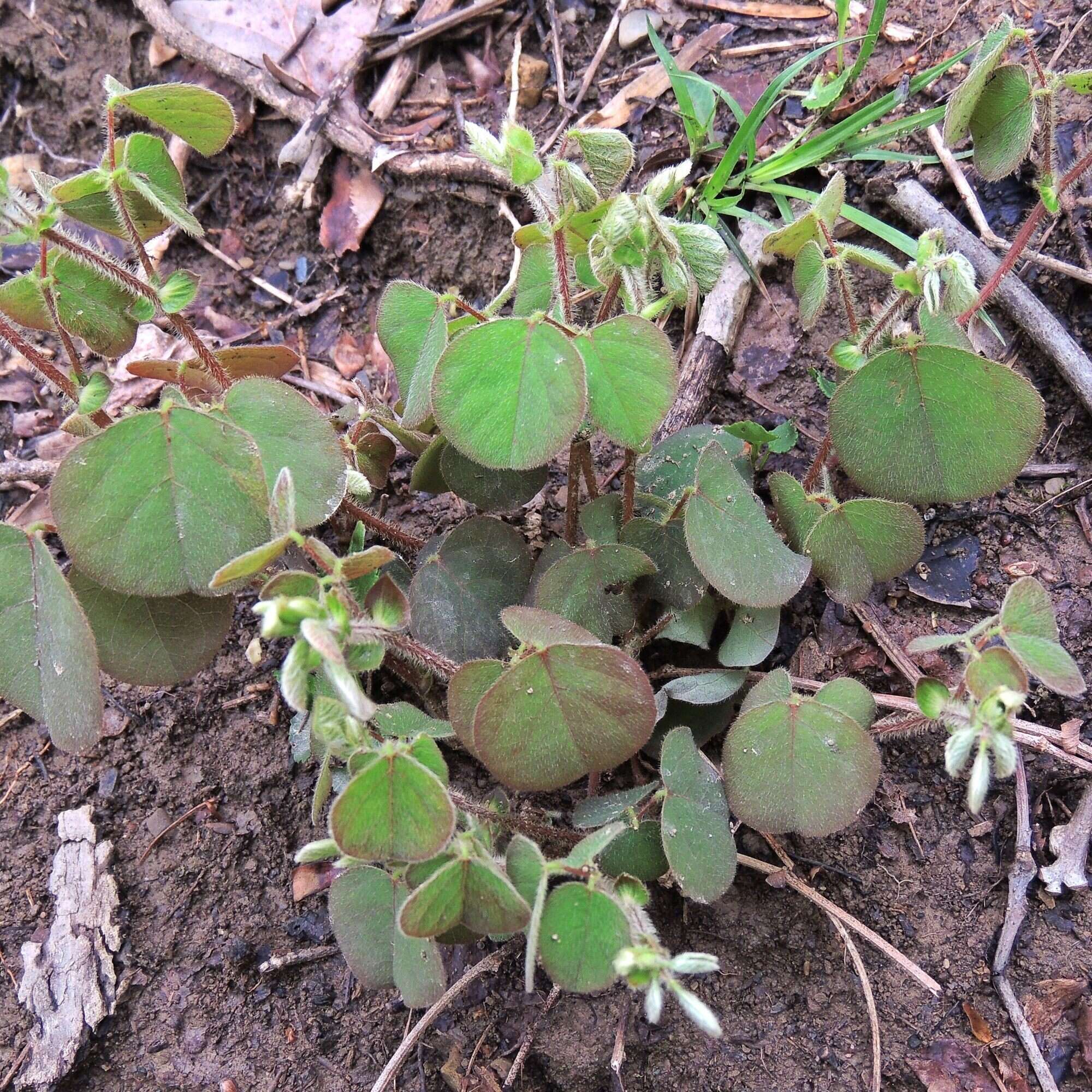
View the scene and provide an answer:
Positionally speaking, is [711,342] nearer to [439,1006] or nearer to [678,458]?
[678,458]

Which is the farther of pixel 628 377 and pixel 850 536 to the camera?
pixel 850 536

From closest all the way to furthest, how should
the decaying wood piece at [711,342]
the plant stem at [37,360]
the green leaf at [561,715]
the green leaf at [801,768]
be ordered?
the green leaf at [561,715], the green leaf at [801,768], the plant stem at [37,360], the decaying wood piece at [711,342]

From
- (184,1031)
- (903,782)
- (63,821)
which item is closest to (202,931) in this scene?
(184,1031)

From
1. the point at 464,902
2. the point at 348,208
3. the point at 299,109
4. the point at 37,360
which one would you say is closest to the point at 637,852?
the point at 464,902

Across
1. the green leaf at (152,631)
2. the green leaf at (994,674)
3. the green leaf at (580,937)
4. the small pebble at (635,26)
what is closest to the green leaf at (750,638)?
the green leaf at (994,674)

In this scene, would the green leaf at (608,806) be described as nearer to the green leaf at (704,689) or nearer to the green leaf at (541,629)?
the green leaf at (704,689)

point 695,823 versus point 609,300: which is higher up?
point 609,300
